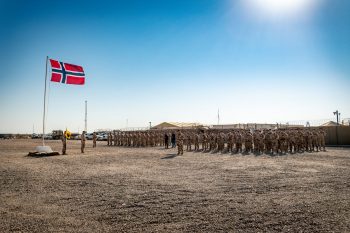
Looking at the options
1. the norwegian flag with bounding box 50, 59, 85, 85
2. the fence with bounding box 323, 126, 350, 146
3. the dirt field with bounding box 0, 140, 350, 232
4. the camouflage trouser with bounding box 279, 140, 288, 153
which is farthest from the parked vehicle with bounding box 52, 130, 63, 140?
the dirt field with bounding box 0, 140, 350, 232

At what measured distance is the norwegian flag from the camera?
2022 centimetres

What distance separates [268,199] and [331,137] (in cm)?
2799

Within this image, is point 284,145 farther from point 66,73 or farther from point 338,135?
point 66,73

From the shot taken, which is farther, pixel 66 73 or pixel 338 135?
pixel 338 135

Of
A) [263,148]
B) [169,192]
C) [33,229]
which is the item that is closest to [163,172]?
[169,192]

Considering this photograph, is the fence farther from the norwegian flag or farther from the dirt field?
the norwegian flag

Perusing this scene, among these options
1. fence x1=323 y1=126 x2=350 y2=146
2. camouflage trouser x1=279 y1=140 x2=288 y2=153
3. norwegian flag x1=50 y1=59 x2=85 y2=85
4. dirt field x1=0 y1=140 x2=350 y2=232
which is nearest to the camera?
dirt field x1=0 y1=140 x2=350 y2=232

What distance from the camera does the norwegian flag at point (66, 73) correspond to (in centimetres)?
2022

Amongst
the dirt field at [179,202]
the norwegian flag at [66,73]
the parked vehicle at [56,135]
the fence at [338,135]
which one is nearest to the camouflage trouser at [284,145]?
the dirt field at [179,202]

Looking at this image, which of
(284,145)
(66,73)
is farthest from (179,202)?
(66,73)

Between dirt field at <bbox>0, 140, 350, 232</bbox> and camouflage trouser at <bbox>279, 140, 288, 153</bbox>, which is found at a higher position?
camouflage trouser at <bbox>279, 140, 288, 153</bbox>

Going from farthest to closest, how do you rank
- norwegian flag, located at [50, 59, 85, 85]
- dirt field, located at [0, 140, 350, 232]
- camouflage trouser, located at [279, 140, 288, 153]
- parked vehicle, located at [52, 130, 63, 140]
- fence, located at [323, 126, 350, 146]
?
parked vehicle, located at [52, 130, 63, 140] < fence, located at [323, 126, 350, 146] < camouflage trouser, located at [279, 140, 288, 153] < norwegian flag, located at [50, 59, 85, 85] < dirt field, located at [0, 140, 350, 232]

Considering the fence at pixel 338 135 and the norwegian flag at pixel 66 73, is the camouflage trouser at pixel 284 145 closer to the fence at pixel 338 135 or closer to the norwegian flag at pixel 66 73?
the fence at pixel 338 135

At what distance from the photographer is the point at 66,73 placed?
68.7 feet
